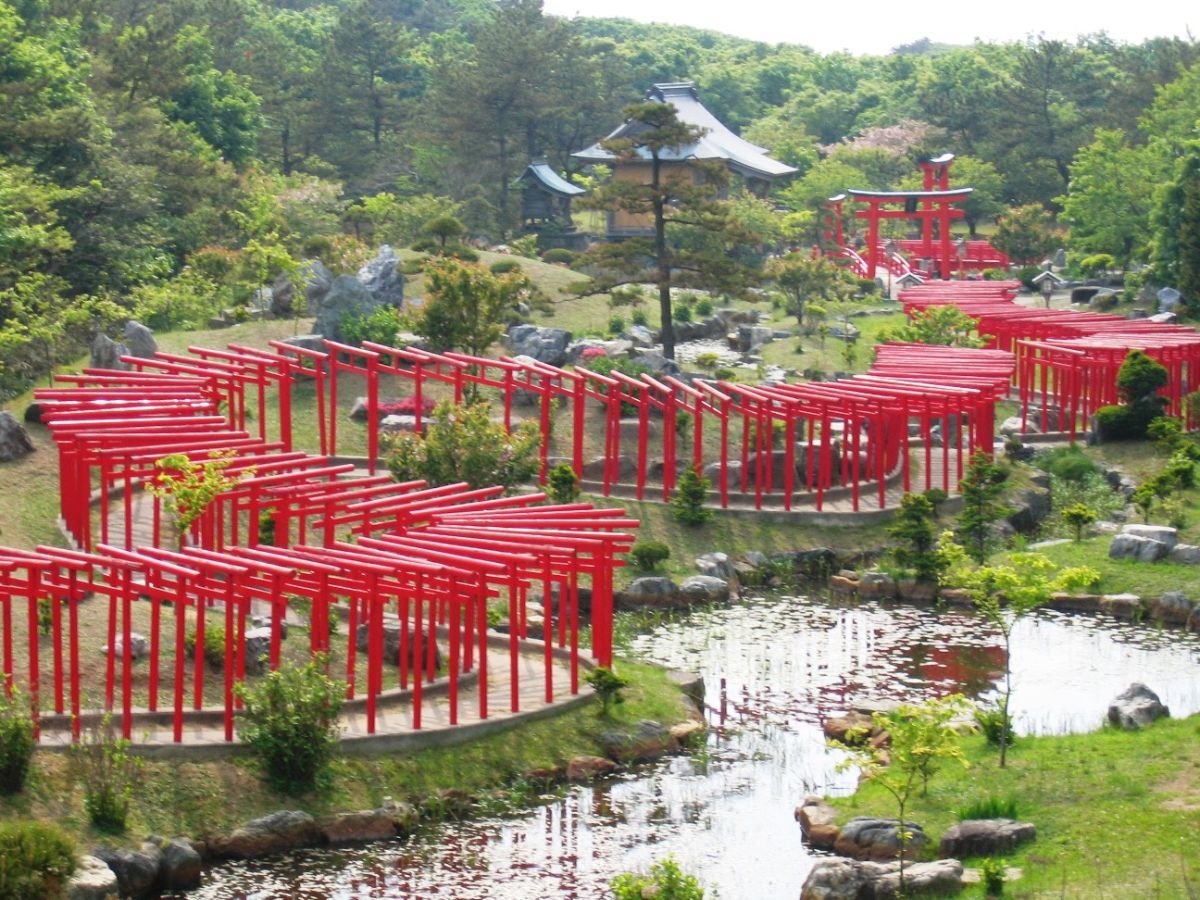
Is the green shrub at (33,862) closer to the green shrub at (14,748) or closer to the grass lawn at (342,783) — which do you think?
the grass lawn at (342,783)

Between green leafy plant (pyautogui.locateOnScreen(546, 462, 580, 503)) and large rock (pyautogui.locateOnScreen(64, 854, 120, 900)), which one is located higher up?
green leafy plant (pyautogui.locateOnScreen(546, 462, 580, 503))

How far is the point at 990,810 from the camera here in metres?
23.2

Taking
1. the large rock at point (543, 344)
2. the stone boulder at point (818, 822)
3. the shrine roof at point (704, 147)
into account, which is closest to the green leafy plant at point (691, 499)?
the large rock at point (543, 344)

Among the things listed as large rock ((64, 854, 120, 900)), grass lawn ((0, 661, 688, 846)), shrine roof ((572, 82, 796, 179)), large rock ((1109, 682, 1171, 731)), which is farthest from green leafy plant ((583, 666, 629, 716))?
shrine roof ((572, 82, 796, 179))

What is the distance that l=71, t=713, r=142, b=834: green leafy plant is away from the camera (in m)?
22.4

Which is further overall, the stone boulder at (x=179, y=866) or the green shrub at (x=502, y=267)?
the green shrub at (x=502, y=267)

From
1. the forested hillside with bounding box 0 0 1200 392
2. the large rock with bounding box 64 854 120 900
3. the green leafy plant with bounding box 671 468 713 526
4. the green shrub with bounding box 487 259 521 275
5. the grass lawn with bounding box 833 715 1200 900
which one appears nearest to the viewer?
the large rock with bounding box 64 854 120 900

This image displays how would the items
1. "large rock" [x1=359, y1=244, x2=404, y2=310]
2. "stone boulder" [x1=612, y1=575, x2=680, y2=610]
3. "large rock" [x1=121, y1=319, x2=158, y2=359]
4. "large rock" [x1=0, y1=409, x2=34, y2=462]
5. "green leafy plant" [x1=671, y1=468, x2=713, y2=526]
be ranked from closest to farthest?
1. "stone boulder" [x1=612, y1=575, x2=680, y2=610]
2. "large rock" [x1=0, y1=409, x2=34, y2=462]
3. "green leafy plant" [x1=671, y1=468, x2=713, y2=526]
4. "large rock" [x1=121, y1=319, x2=158, y2=359]
5. "large rock" [x1=359, y1=244, x2=404, y2=310]

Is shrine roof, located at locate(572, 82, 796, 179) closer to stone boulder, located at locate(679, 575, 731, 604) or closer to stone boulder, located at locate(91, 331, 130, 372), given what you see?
stone boulder, located at locate(91, 331, 130, 372)

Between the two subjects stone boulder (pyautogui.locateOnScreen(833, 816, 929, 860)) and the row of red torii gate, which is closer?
stone boulder (pyautogui.locateOnScreen(833, 816, 929, 860))

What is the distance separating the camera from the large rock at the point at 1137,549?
3703 centimetres

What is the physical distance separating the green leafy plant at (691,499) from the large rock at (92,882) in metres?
19.7

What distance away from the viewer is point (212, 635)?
1046 inches

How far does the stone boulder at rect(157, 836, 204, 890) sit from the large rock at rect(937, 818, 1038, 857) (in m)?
8.36
